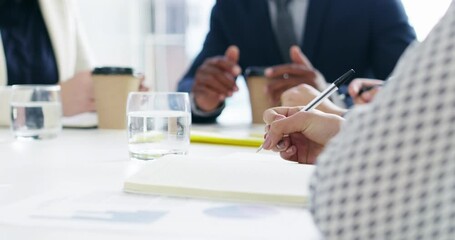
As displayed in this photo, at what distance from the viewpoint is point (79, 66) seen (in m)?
1.81

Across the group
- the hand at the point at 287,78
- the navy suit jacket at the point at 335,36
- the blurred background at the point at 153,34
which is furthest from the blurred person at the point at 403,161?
the blurred background at the point at 153,34

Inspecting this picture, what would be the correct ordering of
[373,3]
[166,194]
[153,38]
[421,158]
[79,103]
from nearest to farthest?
[421,158] → [166,194] → [79,103] → [373,3] → [153,38]

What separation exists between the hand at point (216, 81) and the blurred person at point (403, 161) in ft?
3.83

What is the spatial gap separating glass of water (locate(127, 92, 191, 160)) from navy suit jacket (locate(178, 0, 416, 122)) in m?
0.82

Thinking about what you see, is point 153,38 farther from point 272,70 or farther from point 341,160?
point 341,160

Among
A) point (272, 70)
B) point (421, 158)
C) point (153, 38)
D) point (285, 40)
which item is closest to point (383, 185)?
point (421, 158)

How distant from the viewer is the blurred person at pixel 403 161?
0.31 metres

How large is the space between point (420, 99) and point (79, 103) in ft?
3.65

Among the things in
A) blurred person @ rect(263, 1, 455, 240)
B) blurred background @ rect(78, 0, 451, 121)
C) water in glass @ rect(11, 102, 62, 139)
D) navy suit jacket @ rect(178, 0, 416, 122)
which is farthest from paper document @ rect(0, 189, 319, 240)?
blurred background @ rect(78, 0, 451, 121)

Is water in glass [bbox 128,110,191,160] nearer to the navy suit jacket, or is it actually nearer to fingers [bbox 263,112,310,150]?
fingers [bbox 263,112,310,150]

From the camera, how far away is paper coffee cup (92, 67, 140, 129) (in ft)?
3.96

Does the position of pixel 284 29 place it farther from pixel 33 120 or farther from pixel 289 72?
pixel 33 120

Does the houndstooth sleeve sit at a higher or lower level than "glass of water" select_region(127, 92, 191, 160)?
higher

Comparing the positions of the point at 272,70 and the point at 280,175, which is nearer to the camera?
the point at 280,175
